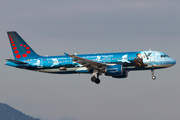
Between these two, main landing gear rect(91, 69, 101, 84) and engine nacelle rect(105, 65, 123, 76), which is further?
main landing gear rect(91, 69, 101, 84)

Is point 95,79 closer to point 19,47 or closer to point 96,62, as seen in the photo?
point 96,62

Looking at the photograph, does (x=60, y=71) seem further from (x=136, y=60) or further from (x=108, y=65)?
(x=136, y=60)

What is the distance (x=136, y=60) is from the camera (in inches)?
2504

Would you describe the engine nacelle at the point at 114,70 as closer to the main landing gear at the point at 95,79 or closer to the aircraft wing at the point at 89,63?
the aircraft wing at the point at 89,63

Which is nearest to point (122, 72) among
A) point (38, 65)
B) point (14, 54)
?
point (38, 65)

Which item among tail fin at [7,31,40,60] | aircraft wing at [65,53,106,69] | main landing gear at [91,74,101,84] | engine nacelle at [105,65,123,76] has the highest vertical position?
tail fin at [7,31,40,60]

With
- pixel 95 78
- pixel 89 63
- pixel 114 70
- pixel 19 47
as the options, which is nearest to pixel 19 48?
pixel 19 47

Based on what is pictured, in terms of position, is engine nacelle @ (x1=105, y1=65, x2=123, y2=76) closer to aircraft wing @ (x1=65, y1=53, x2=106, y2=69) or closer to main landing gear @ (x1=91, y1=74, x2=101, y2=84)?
aircraft wing @ (x1=65, y1=53, x2=106, y2=69)

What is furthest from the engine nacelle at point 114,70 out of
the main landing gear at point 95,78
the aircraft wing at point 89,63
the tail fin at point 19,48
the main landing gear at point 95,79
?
the tail fin at point 19,48

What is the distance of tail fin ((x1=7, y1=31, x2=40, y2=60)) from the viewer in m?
70.9

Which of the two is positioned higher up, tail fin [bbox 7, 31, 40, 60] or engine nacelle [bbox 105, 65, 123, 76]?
tail fin [bbox 7, 31, 40, 60]

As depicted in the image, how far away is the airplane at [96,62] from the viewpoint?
→ 208 feet

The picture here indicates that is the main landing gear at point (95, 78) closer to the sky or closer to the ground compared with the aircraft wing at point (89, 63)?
closer to the ground

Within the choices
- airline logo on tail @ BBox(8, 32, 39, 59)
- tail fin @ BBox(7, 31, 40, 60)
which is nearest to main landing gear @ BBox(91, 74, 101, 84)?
tail fin @ BBox(7, 31, 40, 60)
